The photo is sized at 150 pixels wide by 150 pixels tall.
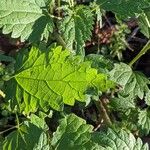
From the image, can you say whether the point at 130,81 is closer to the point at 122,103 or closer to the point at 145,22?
the point at 122,103

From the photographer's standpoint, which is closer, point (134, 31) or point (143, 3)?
point (143, 3)

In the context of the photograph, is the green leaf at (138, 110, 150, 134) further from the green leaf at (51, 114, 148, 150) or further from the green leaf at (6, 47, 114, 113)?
the green leaf at (6, 47, 114, 113)

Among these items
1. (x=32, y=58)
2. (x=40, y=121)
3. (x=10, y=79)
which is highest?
(x=32, y=58)

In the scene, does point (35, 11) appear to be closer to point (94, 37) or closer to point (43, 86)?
point (43, 86)

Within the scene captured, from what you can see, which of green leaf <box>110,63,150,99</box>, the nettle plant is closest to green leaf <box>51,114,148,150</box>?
the nettle plant

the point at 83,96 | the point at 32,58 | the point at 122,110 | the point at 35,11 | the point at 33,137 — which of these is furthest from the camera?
the point at 122,110

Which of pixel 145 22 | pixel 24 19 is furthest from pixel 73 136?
pixel 145 22

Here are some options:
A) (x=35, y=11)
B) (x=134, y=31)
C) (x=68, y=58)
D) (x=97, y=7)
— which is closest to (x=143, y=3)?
(x=97, y=7)

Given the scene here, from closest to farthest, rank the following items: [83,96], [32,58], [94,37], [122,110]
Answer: [83,96] < [32,58] < [122,110] < [94,37]

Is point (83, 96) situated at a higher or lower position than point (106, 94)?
higher
